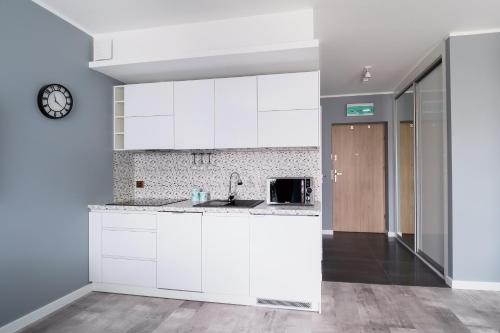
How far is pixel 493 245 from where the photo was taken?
2.84 metres

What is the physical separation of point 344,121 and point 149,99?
11.6 ft

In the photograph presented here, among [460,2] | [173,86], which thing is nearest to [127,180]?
[173,86]

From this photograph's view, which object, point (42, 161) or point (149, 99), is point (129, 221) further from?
point (149, 99)

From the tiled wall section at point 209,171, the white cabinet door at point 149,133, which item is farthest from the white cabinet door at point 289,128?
the white cabinet door at point 149,133

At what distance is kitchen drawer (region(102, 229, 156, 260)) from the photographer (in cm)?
276

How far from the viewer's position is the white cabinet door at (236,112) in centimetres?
290

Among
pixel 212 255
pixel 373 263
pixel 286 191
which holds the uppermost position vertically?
pixel 286 191

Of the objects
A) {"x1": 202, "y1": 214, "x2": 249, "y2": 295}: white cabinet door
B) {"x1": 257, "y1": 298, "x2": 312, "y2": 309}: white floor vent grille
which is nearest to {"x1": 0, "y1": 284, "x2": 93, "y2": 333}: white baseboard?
{"x1": 202, "y1": 214, "x2": 249, "y2": 295}: white cabinet door

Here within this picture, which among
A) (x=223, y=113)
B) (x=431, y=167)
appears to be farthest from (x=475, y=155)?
(x=223, y=113)

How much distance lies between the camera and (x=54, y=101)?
2.49 metres

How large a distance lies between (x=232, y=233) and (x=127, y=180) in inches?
64.4

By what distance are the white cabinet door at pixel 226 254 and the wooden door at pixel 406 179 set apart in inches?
141

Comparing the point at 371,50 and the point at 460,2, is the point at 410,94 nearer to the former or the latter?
the point at 371,50

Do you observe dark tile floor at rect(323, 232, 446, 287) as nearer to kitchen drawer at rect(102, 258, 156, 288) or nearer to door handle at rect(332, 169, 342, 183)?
door handle at rect(332, 169, 342, 183)
